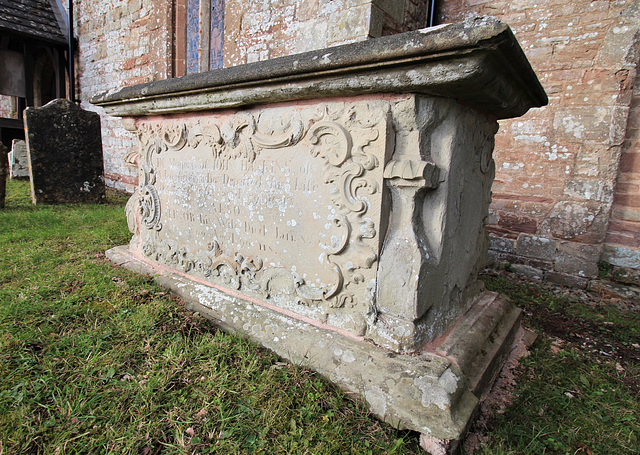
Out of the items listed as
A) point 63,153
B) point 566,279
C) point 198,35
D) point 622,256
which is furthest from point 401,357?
point 198,35

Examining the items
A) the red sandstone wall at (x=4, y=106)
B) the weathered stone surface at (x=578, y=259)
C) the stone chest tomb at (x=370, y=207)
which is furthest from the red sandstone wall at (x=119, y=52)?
the red sandstone wall at (x=4, y=106)

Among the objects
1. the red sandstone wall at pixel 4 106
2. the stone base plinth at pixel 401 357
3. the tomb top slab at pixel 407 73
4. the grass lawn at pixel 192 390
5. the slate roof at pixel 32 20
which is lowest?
the grass lawn at pixel 192 390

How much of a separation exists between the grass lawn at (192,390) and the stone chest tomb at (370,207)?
174 millimetres

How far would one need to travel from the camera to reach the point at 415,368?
156 centimetres

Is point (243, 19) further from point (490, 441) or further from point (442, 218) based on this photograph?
point (490, 441)

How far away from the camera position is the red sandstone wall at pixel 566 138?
130 inches

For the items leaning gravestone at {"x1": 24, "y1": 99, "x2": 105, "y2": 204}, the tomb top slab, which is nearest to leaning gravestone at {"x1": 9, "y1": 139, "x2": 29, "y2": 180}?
leaning gravestone at {"x1": 24, "y1": 99, "x2": 105, "y2": 204}

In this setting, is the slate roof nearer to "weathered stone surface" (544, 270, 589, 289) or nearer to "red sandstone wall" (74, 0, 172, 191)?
"red sandstone wall" (74, 0, 172, 191)

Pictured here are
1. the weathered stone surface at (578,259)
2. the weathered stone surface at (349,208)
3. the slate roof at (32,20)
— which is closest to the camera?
the weathered stone surface at (349,208)

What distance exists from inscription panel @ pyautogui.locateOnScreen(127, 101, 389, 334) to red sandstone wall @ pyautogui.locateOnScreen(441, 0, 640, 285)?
113 inches

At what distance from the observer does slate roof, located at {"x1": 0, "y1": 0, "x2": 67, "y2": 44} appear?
860 cm

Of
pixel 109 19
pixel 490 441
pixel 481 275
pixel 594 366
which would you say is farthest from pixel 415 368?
pixel 109 19

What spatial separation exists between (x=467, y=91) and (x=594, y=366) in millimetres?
1911

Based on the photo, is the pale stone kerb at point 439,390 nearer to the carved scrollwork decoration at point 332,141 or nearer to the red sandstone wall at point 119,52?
the carved scrollwork decoration at point 332,141
